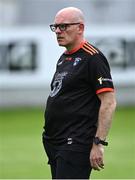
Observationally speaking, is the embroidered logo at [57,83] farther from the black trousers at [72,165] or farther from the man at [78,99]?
the black trousers at [72,165]

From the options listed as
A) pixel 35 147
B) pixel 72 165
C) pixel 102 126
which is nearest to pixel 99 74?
pixel 102 126

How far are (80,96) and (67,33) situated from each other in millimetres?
552

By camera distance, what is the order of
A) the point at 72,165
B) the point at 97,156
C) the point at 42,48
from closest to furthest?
the point at 97,156, the point at 72,165, the point at 42,48

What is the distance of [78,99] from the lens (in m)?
7.66

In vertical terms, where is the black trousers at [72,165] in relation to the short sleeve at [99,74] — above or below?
below

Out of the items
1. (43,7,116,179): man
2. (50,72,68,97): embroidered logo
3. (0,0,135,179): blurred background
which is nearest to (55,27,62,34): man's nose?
(43,7,116,179): man

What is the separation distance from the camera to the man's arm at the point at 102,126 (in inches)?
294

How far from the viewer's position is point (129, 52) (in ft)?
85.1

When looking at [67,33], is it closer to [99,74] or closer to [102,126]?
[99,74]

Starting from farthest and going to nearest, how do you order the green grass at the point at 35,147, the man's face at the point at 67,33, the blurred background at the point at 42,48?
the blurred background at the point at 42,48
the green grass at the point at 35,147
the man's face at the point at 67,33

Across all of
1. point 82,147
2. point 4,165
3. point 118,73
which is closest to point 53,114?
point 82,147

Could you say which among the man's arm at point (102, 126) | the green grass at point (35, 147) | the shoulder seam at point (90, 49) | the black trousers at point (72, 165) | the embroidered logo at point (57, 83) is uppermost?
the shoulder seam at point (90, 49)

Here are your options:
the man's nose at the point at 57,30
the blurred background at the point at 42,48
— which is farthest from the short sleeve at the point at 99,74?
the blurred background at the point at 42,48

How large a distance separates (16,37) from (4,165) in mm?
11804
